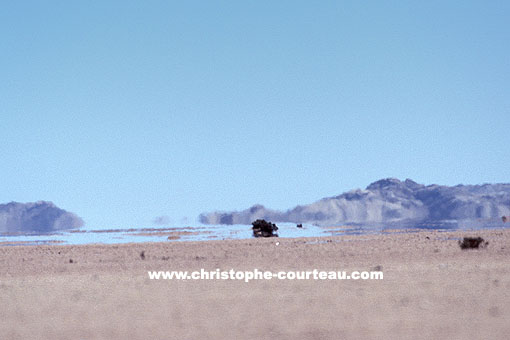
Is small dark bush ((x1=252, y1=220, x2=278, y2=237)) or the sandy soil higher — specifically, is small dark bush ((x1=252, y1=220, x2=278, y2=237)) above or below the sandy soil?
above

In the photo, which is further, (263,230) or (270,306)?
(263,230)

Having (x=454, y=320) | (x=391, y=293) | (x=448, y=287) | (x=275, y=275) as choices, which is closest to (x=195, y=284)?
(x=275, y=275)

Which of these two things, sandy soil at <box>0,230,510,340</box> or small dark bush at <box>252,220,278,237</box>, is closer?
sandy soil at <box>0,230,510,340</box>

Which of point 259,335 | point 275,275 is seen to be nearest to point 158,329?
point 259,335

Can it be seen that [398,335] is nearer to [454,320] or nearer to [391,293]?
[454,320]

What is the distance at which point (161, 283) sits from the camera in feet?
62.4

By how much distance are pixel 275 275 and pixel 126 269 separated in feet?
25.5

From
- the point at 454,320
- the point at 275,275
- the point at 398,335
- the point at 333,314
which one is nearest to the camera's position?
the point at 398,335

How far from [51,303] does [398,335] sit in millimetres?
8885

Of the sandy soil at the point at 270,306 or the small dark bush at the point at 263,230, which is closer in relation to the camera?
the sandy soil at the point at 270,306

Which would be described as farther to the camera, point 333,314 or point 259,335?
point 333,314

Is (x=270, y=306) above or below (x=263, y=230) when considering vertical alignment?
below

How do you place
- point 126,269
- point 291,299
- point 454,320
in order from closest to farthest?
→ point 454,320, point 291,299, point 126,269

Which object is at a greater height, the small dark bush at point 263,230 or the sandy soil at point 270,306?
the small dark bush at point 263,230
